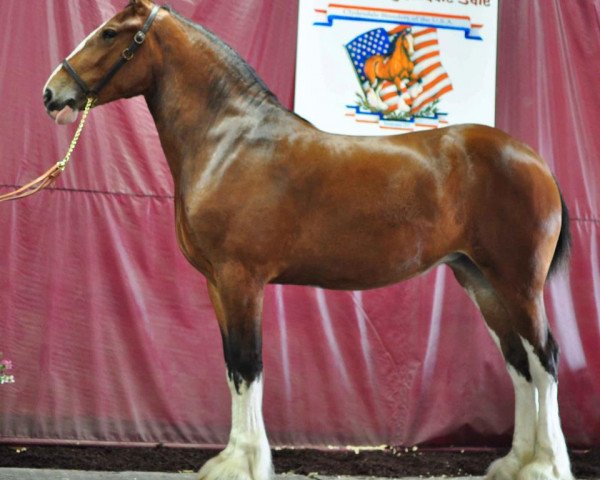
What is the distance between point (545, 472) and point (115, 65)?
189cm

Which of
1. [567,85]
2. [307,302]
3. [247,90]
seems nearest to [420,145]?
[247,90]

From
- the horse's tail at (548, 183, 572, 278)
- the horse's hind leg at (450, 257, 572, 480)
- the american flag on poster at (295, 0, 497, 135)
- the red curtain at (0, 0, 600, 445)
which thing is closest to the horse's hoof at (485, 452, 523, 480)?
the horse's hind leg at (450, 257, 572, 480)

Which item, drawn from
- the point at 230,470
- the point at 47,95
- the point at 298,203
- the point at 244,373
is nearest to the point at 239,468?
the point at 230,470

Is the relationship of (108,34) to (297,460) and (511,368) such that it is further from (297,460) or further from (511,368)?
(297,460)

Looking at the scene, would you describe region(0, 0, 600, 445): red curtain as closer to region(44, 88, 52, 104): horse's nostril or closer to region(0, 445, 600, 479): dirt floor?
region(0, 445, 600, 479): dirt floor

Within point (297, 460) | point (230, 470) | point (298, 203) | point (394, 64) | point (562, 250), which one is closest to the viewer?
point (230, 470)

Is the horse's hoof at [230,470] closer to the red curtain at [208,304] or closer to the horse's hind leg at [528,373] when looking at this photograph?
the horse's hind leg at [528,373]

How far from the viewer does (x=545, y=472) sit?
283 cm

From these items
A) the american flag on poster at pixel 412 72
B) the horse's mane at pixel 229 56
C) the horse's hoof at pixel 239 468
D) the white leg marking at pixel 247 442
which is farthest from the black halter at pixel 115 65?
the american flag on poster at pixel 412 72

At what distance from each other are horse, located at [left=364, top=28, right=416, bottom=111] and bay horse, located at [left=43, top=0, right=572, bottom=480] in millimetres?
1016

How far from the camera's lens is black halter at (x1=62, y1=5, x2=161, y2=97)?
273 cm

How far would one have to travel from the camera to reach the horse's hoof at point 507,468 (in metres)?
2.97

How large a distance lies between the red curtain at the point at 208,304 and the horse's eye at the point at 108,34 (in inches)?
42.7

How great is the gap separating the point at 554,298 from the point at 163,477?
197cm
